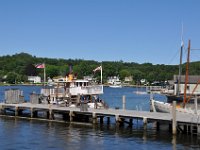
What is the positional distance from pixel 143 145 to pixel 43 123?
52.3 feet

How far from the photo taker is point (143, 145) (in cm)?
3609

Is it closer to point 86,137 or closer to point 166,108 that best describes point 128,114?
point 86,137

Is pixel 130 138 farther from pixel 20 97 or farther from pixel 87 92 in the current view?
pixel 20 97

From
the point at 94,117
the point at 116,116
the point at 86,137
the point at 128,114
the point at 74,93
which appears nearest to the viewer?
the point at 86,137

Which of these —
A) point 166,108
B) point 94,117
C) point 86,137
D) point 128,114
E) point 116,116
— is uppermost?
point 166,108

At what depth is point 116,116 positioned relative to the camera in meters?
44.2

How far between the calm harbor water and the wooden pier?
3.15 feet

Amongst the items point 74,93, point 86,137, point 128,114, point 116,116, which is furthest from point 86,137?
point 74,93

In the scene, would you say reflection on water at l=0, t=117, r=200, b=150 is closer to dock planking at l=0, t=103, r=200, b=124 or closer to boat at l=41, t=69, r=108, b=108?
dock planking at l=0, t=103, r=200, b=124

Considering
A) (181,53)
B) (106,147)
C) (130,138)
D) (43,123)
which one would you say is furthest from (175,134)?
(181,53)

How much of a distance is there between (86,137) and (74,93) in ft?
48.5

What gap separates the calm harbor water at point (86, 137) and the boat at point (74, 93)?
563 centimetres

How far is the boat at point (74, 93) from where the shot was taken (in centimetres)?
5267

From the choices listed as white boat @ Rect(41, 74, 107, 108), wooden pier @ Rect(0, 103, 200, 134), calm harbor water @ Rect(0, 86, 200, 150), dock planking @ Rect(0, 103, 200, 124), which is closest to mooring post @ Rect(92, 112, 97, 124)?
wooden pier @ Rect(0, 103, 200, 134)
